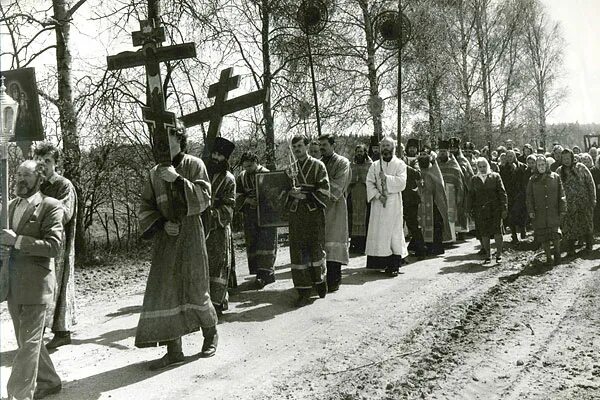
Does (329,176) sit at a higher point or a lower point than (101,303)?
higher

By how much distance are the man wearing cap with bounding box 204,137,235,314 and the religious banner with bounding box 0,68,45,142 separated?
2349 mm

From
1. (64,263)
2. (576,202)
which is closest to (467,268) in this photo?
(576,202)

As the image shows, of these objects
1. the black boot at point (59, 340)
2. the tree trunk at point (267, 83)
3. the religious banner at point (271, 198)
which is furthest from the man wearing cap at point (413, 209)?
the black boot at point (59, 340)

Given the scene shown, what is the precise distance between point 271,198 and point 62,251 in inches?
123

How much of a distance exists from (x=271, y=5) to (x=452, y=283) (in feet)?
30.5

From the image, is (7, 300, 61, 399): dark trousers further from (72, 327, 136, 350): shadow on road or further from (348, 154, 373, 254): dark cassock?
(348, 154, 373, 254): dark cassock

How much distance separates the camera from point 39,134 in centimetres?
874

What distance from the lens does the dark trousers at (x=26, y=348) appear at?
Answer: 441 cm

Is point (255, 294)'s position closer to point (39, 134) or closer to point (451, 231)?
point (39, 134)

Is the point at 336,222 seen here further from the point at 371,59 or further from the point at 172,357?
the point at 371,59

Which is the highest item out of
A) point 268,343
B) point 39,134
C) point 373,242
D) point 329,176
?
point 39,134

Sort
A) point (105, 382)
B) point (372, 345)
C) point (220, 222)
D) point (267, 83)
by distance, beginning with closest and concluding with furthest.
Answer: point (105, 382) < point (372, 345) < point (220, 222) < point (267, 83)

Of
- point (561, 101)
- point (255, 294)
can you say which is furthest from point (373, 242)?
point (561, 101)

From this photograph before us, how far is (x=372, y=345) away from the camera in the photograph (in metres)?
6.28
